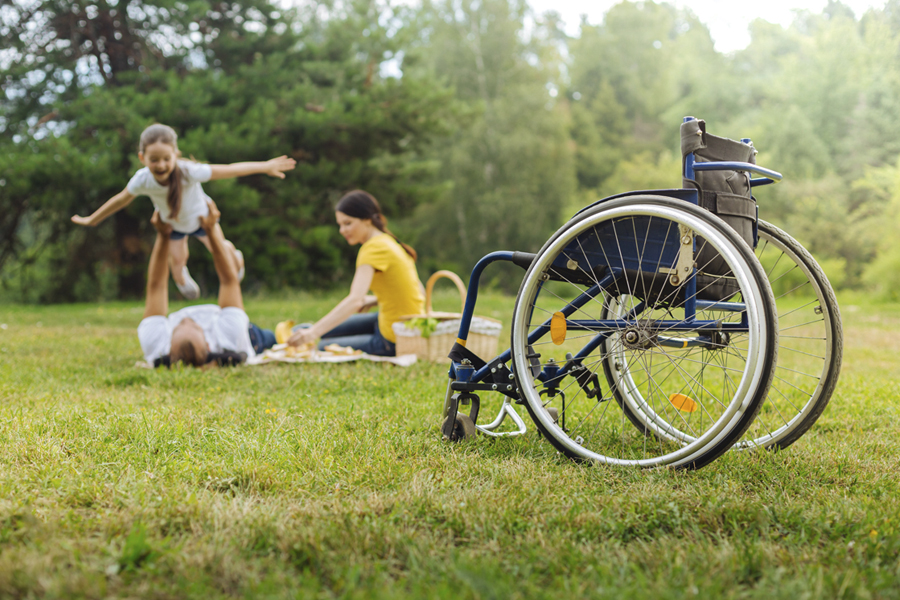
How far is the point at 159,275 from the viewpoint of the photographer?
5.04 meters

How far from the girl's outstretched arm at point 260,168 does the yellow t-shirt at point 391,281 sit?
80cm

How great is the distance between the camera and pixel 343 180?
582 inches

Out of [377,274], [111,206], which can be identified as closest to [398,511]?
[377,274]

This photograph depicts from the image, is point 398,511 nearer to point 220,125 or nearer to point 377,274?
point 377,274

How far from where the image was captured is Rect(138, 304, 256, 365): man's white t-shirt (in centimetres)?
470

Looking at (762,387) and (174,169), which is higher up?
(174,169)

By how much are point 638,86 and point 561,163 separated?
8.93 m

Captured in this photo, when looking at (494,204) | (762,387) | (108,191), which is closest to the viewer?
(762,387)

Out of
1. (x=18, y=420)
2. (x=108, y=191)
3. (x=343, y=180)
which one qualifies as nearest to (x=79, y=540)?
(x=18, y=420)

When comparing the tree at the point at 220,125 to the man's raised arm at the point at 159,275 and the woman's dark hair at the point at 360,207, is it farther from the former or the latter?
the woman's dark hair at the point at 360,207

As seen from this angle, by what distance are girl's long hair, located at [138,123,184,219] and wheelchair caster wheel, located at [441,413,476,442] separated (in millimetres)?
3210

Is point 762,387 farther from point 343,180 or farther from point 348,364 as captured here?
point 343,180

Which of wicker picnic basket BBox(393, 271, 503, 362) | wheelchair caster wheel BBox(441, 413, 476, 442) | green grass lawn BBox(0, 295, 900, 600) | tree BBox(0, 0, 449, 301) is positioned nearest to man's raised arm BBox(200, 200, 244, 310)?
wicker picnic basket BBox(393, 271, 503, 362)

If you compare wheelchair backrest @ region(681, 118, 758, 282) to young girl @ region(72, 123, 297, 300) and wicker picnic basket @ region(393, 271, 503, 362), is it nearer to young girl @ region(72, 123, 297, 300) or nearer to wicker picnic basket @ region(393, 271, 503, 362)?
wicker picnic basket @ region(393, 271, 503, 362)
